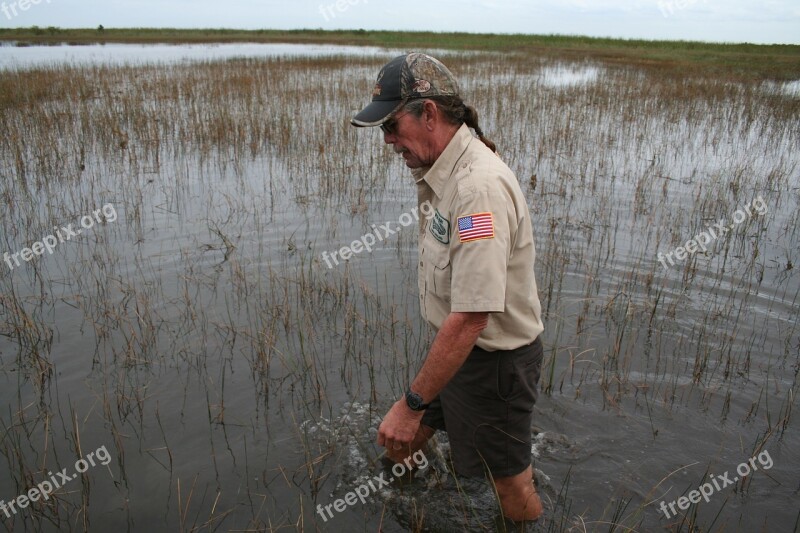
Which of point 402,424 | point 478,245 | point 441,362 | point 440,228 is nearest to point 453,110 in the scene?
point 440,228

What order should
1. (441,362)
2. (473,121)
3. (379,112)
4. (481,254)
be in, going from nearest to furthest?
(481,254)
(441,362)
(379,112)
(473,121)

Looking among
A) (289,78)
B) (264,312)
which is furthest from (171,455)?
(289,78)

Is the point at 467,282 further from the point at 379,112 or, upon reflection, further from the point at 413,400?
the point at 379,112

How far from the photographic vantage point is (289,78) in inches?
770

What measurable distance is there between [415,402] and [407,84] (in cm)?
120

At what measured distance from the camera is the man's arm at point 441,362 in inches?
80.7

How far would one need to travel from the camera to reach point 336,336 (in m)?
4.84

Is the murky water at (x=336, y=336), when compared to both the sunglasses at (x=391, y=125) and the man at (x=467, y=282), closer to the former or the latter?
the man at (x=467, y=282)

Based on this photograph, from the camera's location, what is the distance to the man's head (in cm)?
219

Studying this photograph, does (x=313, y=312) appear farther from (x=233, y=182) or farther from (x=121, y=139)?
(x=121, y=139)

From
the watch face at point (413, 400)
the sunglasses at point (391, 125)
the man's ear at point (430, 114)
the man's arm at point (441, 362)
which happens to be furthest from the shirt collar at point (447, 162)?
the watch face at point (413, 400)

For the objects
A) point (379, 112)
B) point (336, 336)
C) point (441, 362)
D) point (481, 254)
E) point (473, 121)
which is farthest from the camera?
point (336, 336)

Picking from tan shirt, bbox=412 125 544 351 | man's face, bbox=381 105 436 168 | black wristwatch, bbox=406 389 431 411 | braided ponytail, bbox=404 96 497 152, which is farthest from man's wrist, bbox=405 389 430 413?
braided ponytail, bbox=404 96 497 152

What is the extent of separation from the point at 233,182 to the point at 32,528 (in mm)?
6267
